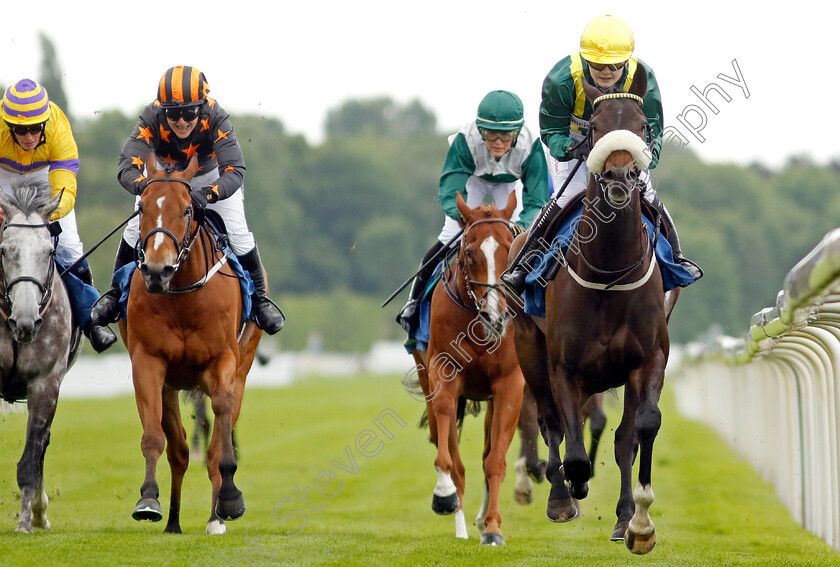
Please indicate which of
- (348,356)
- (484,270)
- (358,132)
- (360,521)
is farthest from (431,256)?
(358,132)

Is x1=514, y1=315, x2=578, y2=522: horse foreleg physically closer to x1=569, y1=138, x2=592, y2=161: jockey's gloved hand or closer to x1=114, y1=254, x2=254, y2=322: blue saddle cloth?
x1=569, y1=138, x2=592, y2=161: jockey's gloved hand

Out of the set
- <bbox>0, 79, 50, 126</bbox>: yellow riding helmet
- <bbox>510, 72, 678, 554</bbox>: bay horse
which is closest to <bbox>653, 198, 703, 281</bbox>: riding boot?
<bbox>510, 72, 678, 554</bbox>: bay horse

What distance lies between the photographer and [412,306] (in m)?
9.20

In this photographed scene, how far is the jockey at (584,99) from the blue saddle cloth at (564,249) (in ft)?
0.27

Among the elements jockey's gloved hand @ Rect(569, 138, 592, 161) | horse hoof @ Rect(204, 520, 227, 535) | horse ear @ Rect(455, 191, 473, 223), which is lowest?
horse hoof @ Rect(204, 520, 227, 535)

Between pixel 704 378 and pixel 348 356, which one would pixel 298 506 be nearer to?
pixel 704 378

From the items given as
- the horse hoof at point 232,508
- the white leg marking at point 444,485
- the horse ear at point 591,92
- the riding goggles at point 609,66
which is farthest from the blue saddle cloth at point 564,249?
the horse hoof at point 232,508

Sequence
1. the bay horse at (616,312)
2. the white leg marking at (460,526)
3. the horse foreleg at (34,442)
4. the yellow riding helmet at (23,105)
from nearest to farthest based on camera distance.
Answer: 1. the bay horse at (616,312)
2. the horse foreleg at (34,442)
3. the white leg marking at (460,526)
4. the yellow riding helmet at (23,105)

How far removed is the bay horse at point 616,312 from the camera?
20.5ft

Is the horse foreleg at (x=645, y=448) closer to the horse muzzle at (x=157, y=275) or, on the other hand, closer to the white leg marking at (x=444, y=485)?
the white leg marking at (x=444, y=485)

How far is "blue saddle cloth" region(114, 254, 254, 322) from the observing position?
312 inches

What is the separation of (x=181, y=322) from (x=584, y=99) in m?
2.70

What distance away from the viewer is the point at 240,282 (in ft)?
26.6

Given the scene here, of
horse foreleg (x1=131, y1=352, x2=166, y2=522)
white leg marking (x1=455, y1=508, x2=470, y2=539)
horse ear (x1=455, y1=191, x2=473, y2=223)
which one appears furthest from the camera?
horse ear (x1=455, y1=191, x2=473, y2=223)
